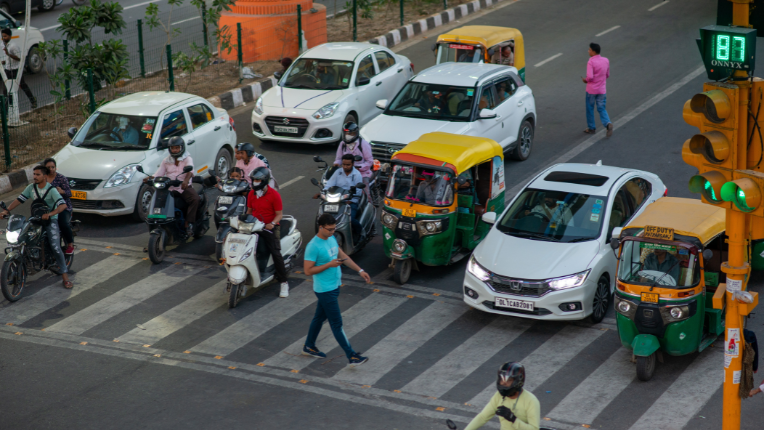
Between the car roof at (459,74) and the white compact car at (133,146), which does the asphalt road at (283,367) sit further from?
the car roof at (459,74)

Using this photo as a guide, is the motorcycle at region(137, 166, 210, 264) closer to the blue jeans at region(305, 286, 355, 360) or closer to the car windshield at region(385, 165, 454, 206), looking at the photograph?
the car windshield at region(385, 165, 454, 206)

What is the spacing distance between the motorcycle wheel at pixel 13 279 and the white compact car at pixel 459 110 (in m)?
6.20

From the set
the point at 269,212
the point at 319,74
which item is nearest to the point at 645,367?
the point at 269,212

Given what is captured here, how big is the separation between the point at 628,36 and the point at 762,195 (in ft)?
63.7

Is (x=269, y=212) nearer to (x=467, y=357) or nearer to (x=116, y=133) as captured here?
(x=467, y=357)

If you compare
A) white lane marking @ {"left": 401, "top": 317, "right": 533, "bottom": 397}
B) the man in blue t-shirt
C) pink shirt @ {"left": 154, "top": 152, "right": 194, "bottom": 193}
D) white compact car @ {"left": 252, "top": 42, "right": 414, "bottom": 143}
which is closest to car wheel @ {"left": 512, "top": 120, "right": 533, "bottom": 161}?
white compact car @ {"left": 252, "top": 42, "right": 414, "bottom": 143}

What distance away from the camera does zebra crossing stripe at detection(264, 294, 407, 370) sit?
10062 millimetres

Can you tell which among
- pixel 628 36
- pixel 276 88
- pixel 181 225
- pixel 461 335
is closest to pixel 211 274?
pixel 181 225

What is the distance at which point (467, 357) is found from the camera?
10102 mm

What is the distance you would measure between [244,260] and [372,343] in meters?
2.01

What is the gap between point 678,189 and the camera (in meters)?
15.1

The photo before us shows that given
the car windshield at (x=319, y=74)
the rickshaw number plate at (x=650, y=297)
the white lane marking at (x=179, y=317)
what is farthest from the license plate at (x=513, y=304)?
the car windshield at (x=319, y=74)

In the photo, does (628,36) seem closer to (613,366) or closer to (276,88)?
(276,88)

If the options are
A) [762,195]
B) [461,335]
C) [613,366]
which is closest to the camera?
[762,195]
